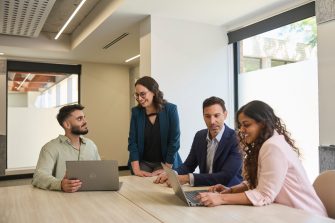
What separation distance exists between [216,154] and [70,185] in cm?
92

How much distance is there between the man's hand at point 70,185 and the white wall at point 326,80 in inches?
80.2

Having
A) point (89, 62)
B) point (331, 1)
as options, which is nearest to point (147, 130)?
point (331, 1)

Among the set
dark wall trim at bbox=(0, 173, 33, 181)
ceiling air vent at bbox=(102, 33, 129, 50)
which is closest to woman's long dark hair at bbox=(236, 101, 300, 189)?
ceiling air vent at bbox=(102, 33, 129, 50)

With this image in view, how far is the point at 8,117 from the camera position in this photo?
595 centimetres

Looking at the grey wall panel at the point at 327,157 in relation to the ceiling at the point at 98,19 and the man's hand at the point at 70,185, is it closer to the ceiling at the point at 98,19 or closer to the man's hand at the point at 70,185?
the ceiling at the point at 98,19

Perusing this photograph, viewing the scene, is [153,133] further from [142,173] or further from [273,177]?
[273,177]

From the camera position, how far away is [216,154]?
2049 mm

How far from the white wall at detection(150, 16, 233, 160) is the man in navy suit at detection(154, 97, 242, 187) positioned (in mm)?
1420

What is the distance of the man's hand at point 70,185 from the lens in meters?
1.78

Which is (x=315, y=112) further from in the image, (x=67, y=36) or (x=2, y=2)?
(x=67, y=36)

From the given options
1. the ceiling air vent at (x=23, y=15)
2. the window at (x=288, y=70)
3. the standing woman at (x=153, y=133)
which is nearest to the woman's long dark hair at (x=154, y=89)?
the standing woman at (x=153, y=133)

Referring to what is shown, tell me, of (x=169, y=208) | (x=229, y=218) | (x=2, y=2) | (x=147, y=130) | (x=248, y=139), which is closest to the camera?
(x=229, y=218)

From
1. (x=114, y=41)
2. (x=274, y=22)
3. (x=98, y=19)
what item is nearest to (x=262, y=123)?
(x=274, y=22)

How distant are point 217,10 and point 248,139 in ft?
7.10
